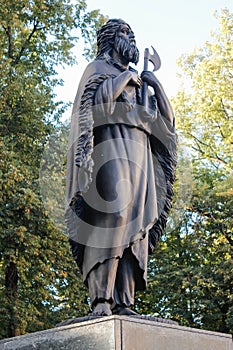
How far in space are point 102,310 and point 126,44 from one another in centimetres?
238

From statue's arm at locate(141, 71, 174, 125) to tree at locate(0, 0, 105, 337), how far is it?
939 centimetres

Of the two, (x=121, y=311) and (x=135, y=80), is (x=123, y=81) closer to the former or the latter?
(x=135, y=80)

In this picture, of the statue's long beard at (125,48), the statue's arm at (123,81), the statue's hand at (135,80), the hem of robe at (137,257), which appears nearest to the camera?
the hem of robe at (137,257)

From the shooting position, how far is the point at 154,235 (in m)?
5.52

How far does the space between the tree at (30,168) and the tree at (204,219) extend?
12.6 feet

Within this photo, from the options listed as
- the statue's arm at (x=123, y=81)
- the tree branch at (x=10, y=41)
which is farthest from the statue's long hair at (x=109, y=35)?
the tree branch at (x=10, y=41)


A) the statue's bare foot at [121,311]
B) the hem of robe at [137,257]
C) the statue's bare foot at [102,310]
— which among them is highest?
the hem of robe at [137,257]

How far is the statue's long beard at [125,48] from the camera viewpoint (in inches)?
224

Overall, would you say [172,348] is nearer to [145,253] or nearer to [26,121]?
[145,253]

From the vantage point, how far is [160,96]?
18.7 ft

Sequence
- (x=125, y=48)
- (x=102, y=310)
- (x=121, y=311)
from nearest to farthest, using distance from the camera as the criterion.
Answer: (x=102, y=310) < (x=121, y=311) < (x=125, y=48)

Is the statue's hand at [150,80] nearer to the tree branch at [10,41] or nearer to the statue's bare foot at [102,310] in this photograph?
the statue's bare foot at [102,310]

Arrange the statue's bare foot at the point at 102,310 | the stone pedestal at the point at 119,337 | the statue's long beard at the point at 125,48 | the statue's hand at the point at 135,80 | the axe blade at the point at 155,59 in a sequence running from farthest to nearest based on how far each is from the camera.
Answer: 1. the axe blade at the point at 155,59
2. the statue's long beard at the point at 125,48
3. the statue's hand at the point at 135,80
4. the statue's bare foot at the point at 102,310
5. the stone pedestal at the point at 119,337

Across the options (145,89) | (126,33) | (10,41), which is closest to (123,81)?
(145,89)
